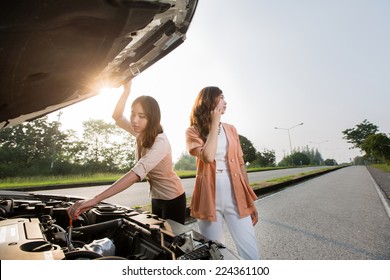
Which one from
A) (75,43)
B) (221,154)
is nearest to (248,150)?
(221,154)

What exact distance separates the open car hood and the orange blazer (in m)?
0.69

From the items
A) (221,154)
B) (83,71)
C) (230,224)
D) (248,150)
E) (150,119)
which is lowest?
(230,224)

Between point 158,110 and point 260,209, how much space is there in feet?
13.9

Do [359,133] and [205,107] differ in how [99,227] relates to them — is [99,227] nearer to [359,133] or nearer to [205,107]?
[205,107]

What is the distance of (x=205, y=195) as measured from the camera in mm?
1662

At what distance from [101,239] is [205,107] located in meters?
1.07

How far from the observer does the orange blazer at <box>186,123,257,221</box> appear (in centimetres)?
165

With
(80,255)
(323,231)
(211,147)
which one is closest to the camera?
(80,255)

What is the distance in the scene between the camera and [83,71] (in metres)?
1.61

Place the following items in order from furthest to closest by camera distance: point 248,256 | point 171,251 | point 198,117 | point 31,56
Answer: point 198,117
point 248,256
point 31,56
point 171,251

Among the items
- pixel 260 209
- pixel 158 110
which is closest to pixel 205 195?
pixel 158 110

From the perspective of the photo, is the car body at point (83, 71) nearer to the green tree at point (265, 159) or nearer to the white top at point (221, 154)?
the white top at point (221, 154)

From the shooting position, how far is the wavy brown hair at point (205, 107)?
1708mm
